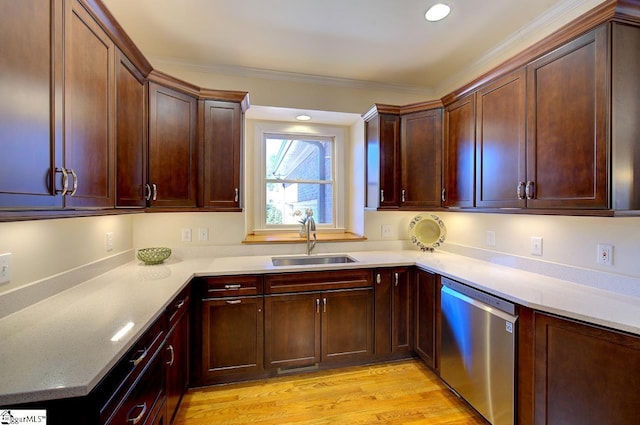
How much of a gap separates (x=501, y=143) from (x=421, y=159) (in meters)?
0.76

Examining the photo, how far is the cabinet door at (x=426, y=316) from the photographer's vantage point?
2232mm

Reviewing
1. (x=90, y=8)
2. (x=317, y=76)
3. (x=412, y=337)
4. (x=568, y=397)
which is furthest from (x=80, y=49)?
(x=412, y=337)

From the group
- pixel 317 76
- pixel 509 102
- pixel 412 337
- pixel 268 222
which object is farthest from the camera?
pixel 268 222

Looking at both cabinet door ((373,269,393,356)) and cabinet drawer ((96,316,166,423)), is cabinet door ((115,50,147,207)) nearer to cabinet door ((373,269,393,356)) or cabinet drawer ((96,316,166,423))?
cabinet drawer ((96,316,166,423))

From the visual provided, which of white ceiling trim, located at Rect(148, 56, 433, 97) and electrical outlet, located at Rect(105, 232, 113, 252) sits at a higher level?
white ceiling trim, located at Rect(148, 56, 433, 97)

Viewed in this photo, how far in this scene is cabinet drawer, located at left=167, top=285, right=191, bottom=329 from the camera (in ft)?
5.32

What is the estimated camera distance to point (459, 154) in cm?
233

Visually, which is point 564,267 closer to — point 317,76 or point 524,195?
point 524,195

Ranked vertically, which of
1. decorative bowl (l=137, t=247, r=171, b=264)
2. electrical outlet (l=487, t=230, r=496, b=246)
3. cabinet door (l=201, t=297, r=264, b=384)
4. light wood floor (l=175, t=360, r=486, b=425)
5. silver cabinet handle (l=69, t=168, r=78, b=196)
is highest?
silver cabinet handle (l=69, t=168, r=78, b=196)

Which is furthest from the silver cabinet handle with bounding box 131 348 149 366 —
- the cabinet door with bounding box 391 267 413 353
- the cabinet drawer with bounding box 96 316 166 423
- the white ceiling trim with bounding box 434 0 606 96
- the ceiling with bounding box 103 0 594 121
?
the white ceiling trim with bounding box 434 0 606 96

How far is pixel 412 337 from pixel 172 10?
A: 3.12 m

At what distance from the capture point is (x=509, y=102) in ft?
6.08

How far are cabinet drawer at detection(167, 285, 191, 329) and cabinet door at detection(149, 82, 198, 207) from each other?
688 mm

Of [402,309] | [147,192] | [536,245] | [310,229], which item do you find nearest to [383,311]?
[402,309]
